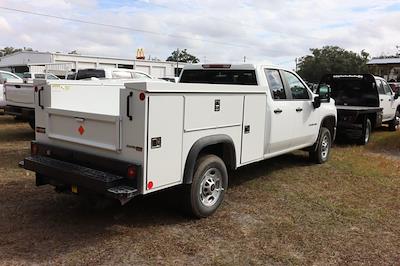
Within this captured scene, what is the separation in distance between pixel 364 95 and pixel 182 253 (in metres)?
10.5

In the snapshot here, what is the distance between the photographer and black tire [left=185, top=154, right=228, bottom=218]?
16.1 feet

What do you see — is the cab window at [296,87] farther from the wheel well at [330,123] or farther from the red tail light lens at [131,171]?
the red tail light lens at [131,171]

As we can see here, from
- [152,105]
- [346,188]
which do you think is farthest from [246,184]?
[152,105]

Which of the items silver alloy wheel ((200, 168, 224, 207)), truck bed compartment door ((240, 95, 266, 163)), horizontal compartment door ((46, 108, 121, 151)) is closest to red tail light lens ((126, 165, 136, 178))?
horizontal compartment door ((46, 108, 121, 151))

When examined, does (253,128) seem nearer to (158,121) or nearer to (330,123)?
(158,121)

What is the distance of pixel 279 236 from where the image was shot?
4.77 metres

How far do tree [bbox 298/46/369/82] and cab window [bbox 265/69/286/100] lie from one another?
261 feet

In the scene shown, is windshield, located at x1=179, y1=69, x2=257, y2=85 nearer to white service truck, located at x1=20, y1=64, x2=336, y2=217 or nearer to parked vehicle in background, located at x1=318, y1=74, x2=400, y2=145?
white service truck, located at x1=20, y1=64, x2=336, y2=217

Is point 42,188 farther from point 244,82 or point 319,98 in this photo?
point 319,98

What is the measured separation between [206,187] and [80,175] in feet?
5.17

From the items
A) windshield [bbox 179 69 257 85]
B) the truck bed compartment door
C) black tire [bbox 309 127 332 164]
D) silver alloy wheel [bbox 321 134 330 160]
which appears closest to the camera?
the truck bed compartment door

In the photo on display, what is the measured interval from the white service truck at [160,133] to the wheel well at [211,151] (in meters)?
0.01

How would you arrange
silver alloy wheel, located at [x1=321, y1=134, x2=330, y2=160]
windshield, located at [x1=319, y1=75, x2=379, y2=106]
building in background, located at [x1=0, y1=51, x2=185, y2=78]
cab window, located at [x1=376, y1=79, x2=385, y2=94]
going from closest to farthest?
A: silver alloy wheel, located at [x1=321, y1=134, x2=330, y2=160] < windshield, located at [x1=319, y1=75, x2=379, y2=106] < cab window, located at [x1=376, y1=79, x2=385, y2=94] < building in background, located at [x1=0, y1=51, x2=185, y2=78]

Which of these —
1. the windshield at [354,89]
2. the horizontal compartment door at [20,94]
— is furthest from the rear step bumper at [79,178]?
the windshield at [354,89]
